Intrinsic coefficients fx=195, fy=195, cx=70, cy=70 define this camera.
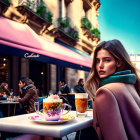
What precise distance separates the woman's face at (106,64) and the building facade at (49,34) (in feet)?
22.0

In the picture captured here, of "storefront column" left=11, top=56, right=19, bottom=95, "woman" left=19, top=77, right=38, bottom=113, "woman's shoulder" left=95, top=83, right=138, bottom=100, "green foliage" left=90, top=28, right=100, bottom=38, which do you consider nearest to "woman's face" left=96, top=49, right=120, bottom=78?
"woman's shoulder" left=95, top=83, right=138, bottom=100

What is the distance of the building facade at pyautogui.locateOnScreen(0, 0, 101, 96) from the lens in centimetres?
828

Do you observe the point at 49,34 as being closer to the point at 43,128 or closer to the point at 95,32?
the point at 95,32

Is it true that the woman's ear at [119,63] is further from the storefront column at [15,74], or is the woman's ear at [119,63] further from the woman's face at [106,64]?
the storefront column at [15,74]

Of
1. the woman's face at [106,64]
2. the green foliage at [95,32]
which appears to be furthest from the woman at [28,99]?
the green foliage at [95,32]

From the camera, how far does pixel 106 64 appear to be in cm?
175

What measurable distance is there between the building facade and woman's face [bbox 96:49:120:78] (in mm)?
6711

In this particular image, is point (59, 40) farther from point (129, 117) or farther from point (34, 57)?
point (129, 117)

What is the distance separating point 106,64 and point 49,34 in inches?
358

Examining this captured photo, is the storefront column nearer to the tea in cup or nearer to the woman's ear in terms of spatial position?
the tea in cup

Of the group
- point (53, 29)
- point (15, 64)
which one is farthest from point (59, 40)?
point (15, 64)

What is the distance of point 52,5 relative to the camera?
447 inches

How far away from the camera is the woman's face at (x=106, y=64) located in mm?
1737

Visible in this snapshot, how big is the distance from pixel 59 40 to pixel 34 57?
20.9 feet
